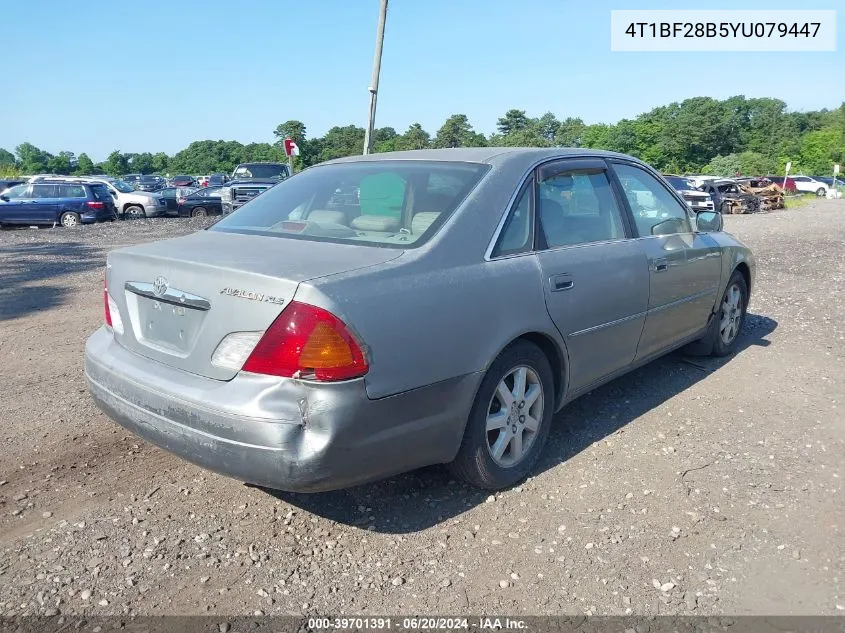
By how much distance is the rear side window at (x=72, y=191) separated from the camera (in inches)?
830

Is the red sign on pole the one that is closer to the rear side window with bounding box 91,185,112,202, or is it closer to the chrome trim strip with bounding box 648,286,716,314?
the rear side window with bounding box 91,185,112,202

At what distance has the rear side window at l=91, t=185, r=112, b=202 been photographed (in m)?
21.6

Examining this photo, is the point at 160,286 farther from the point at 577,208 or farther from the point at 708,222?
the point at 708,222

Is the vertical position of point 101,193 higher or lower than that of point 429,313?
higher

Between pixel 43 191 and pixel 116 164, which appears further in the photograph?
pixel 116 164

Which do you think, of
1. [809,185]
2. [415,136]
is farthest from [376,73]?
[415,136]

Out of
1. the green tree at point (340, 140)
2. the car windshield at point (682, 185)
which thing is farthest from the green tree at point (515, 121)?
the car windshield at point (682, 185)

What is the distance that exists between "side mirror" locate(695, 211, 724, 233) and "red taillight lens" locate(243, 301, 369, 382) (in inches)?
137

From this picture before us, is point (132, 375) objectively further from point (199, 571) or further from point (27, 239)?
point (27, 239)

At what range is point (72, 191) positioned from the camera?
2117 centimetres

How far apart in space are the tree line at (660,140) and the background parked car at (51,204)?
49.5 metres

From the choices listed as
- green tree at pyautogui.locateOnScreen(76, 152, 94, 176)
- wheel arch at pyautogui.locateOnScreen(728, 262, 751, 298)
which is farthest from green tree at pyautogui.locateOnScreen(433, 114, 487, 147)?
wheel arch at pyautogui.locateOnScreen(728, 262, 751, 298)

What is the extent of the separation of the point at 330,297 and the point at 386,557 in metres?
1.12

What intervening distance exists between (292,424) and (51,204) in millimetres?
21512
